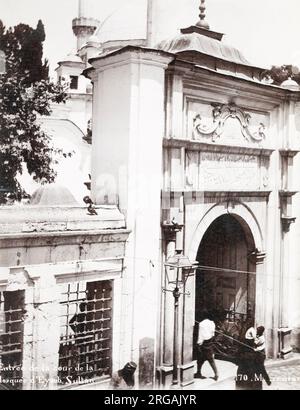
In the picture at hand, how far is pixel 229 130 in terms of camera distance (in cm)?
987

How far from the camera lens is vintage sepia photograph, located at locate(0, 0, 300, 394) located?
7316mm

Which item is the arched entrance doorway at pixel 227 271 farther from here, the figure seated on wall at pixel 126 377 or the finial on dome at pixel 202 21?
the finial on dome at pixel 202 21

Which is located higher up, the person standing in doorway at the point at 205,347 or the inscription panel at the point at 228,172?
the inscription panel at the point at 228,172

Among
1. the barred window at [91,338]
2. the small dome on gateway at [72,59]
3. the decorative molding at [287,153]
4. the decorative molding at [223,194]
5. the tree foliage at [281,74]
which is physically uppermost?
the small dome on gateway at [72,59]

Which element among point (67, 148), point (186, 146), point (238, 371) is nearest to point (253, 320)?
point (238, 371)

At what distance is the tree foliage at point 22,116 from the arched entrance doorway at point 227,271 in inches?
204

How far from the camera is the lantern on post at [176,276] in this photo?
27.0 ft

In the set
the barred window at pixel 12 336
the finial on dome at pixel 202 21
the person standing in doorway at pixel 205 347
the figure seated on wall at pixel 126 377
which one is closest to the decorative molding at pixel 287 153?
the finial on dome at pixel 202 21

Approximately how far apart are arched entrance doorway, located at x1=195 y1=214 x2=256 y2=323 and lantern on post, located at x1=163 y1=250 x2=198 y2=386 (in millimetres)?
1586

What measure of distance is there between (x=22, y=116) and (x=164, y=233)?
21.1 feet

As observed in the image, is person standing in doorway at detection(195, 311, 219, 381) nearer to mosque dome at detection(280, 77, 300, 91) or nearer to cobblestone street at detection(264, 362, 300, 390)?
cobblestone street at detection(264, 362, 300, 390)

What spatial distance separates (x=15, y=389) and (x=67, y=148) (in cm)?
1511

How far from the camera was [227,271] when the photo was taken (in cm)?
1109

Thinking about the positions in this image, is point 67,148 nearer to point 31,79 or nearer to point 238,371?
point 31,79
